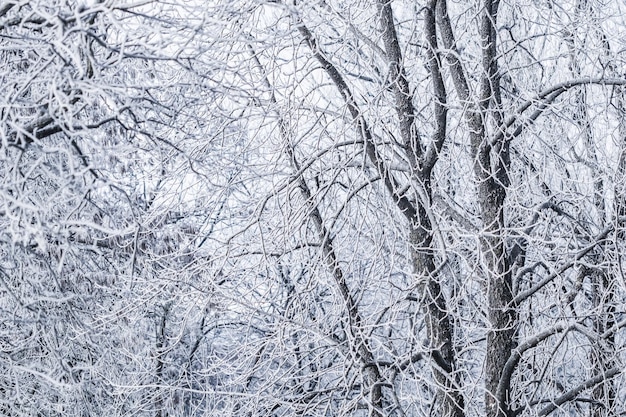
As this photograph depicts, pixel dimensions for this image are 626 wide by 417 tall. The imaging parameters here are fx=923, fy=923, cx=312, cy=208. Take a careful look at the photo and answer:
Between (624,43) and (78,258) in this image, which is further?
(78,258)

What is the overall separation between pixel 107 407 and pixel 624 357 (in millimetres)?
6014

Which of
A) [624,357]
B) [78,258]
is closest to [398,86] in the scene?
[624,357]

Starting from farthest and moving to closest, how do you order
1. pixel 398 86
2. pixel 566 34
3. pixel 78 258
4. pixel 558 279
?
1. pixel 78 258
2. pixel 566 34
3. pixel 558 279
4. pixel 398 86

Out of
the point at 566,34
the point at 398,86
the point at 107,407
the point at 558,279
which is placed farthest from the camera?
the point at 107,407

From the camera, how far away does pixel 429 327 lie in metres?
8.27

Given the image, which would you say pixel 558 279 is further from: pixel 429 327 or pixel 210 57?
pixel 210 57

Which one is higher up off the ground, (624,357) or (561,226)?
(561,226)

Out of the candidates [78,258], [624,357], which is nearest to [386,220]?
[624,357]

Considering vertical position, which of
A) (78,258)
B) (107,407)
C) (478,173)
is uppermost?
(478,173)

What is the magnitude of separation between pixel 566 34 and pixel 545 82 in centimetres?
67

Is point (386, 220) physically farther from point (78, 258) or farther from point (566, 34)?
point (78, 258)

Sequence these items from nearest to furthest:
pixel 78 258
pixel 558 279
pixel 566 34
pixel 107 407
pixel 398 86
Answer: pixel 398 86 < pixel 558 279 < pixel 566 34 < pixel 78 258 < pixel 107 407

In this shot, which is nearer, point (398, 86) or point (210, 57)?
point (398, 86)

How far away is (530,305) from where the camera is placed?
9.23 metres
